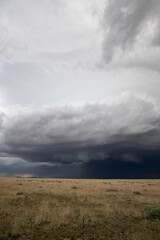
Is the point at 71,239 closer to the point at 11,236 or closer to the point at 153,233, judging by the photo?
the point at 11,236

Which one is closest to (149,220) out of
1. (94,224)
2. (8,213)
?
(94,224)

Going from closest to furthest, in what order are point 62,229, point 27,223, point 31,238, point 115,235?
point 31,238, point 115,235, point 62,229, point 27,223

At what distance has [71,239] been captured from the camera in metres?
8.03

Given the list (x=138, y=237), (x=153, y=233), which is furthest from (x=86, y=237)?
(x=153, y=233)

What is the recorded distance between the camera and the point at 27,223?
987cm

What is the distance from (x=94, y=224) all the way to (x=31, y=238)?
170 inches

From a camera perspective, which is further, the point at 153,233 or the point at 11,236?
the point at 153,233

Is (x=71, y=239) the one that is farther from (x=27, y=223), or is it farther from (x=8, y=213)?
(x=8, y=213)

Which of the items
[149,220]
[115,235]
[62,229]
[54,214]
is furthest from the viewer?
[54,214]

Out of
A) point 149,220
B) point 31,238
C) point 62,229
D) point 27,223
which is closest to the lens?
point 31,238

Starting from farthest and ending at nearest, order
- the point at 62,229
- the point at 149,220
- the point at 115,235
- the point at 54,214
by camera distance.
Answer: the point at 54,214 → the point at 149,220 → the point at 62,229 → the point at 115,235

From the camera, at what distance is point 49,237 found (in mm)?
8125

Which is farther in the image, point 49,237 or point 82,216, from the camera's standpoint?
point 82,216

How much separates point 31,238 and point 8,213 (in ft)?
16.7
